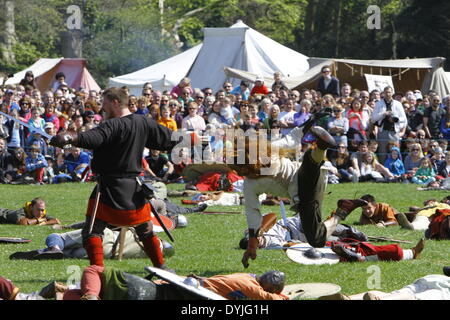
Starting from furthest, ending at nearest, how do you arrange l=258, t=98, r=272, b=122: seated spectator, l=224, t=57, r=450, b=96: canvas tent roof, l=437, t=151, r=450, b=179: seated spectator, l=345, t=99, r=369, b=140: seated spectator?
1. l=224, t=57, r=450, b=96: canvas tent roof
2. l=345, t=99, r=369, b=140: seated spectator
3. l=437, t=151, r=450, b=179: seated spectator
4. l=258, t=98, r=272, b=122: seated spectator

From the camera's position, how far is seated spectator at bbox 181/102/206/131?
593 inches

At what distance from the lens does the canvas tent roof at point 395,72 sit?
70.8ft

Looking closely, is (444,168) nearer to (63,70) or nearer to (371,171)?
(371,171)

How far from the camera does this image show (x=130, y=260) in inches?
328

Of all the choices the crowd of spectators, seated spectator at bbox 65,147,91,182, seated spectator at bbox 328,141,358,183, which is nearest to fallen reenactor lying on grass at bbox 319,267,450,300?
the crowd of spectators

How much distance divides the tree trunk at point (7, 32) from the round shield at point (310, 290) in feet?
114

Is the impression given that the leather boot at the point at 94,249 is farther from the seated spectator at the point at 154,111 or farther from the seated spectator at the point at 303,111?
the seated spectator at the point at 154,111

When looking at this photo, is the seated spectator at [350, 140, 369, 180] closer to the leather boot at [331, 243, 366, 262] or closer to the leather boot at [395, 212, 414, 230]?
the leather boot at [395, 212, 414, 230]

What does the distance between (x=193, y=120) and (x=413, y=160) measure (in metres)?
3.97

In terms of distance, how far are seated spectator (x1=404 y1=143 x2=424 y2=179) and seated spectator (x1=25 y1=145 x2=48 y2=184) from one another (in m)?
6.35

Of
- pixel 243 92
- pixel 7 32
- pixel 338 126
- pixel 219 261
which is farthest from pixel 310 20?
pixel 219 261

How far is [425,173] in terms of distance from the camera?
15.2 m
